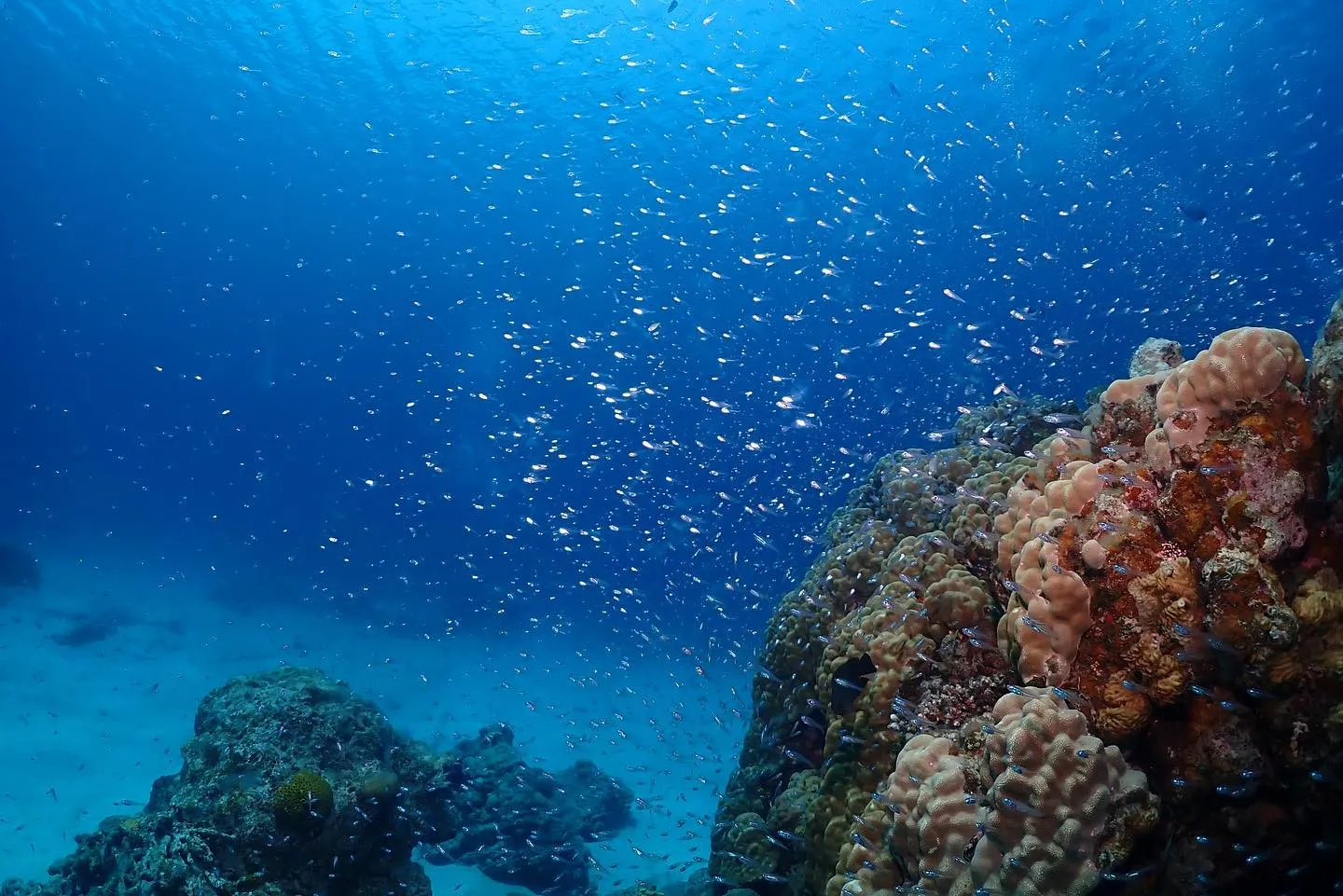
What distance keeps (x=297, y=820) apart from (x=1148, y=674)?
330 inches

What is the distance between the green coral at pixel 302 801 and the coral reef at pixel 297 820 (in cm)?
1

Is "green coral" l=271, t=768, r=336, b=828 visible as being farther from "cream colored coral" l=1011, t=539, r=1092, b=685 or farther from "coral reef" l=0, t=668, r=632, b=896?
"cream colored coral" l=1011, t=539, r=1092, b=685

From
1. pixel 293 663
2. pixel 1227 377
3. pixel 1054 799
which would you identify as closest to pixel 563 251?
pixel 293 663

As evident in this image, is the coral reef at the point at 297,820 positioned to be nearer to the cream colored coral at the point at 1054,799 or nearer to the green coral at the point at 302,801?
the green coral at the point at 302,801

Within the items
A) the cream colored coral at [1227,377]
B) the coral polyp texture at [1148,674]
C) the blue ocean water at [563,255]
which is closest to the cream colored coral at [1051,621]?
the coral polyp texture at [1148,674]

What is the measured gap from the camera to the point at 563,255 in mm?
53719

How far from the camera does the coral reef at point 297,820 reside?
312 inches

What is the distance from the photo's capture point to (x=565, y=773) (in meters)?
19.0

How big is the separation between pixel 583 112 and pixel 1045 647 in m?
42.5

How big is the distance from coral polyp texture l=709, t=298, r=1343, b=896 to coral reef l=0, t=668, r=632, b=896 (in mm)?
6016

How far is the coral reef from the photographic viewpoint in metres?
7.93

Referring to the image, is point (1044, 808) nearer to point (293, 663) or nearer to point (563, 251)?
point (293, 663)

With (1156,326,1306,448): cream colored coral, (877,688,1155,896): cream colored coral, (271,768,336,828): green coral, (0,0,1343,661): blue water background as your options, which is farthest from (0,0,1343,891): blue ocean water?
(877,688,1155,896): cream colored coral

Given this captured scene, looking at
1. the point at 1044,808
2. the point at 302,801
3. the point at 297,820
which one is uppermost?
the point at 302,801
